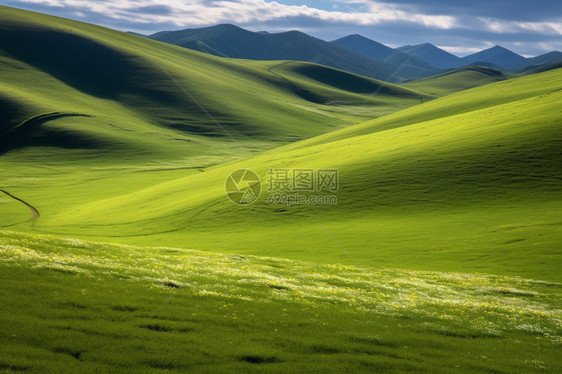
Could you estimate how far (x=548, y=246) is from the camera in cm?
3612

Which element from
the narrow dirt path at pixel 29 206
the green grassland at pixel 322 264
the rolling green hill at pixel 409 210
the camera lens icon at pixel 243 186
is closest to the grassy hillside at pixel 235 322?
the green grassland at pixel 322 264

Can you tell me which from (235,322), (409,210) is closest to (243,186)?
(409,210)

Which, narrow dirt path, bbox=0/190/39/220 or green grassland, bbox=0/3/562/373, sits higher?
green grassland, bbox=0/3/562/373

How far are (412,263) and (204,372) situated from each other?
28.7 meters

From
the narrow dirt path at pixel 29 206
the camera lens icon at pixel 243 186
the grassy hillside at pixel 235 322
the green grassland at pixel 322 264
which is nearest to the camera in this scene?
the grassy hillside at pixel 235 322

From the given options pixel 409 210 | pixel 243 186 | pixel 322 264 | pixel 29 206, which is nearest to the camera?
pixel 322 264

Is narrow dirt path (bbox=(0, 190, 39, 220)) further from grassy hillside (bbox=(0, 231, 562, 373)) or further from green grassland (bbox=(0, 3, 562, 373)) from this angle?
grassy hillside (bbox=(0, 231, 562, 373))

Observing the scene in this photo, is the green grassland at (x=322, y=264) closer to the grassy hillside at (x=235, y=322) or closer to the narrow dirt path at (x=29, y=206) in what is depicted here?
the grassy hillside at (x=235, y=322)

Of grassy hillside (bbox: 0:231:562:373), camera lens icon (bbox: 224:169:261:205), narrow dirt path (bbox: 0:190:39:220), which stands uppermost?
grassy hillside (bbox: 0:231:562:373)

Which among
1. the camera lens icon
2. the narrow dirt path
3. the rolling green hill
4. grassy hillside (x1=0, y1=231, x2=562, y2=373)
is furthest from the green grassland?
the camera lens icon

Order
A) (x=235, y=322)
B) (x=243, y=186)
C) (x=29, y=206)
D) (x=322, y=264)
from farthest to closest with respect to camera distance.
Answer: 1. (x=29, y=206)
2. (x=243, y=186)
3. (x=322, y=264)
4. (x=235, y=322)

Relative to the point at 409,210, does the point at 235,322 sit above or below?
above

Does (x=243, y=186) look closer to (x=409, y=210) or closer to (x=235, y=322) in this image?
(x=409, y=210)

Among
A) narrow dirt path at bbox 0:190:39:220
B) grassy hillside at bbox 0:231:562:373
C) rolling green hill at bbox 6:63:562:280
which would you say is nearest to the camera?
grassy hillside at bbox 0:231:562:373
